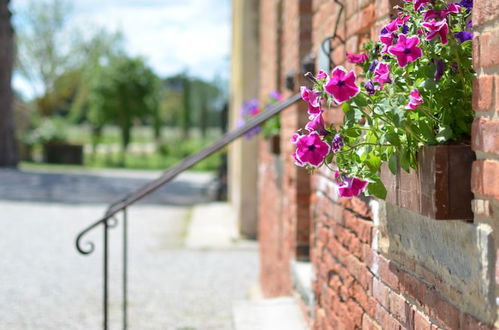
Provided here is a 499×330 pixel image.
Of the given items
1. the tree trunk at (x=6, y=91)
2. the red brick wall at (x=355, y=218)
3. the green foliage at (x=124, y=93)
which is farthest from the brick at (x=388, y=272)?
the green foliage at (x=124, y=93)

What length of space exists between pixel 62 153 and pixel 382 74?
2555cm

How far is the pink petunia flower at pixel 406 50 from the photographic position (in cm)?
168

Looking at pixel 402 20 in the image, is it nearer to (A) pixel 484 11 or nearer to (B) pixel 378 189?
(A) pixel 484 11

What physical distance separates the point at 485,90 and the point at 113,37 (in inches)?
1605

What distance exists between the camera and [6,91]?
2264 cm

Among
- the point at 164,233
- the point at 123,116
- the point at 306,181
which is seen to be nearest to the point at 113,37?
the point at 123,116

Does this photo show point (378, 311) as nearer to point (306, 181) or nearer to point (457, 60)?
point (457, 60)

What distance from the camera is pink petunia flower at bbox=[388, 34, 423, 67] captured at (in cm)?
168

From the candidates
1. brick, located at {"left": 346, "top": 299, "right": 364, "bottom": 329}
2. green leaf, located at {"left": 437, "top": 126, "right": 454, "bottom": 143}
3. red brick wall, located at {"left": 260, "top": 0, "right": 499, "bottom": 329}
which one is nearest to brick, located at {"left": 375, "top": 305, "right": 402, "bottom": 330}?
red brick wall, located at {"left": 260, "top": 0, "right": 499, "bottom": 329}

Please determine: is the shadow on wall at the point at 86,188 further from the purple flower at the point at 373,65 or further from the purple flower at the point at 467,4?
the purple flower at the point at 467,4

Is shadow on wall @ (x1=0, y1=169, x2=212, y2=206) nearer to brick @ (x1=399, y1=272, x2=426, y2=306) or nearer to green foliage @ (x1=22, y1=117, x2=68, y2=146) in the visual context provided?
green foliage @ (x1=22, y1=117, x2=68, y2=146)

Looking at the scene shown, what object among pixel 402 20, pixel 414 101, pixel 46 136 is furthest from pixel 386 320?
pixel 46 136

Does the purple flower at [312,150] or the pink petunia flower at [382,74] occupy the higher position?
the pink petunia flower at [382,74]

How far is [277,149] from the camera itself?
5.56 metres
